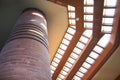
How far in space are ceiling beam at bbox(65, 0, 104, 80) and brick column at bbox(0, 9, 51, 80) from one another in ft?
14.5

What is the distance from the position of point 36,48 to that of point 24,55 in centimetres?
98

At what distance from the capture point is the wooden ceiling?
45.9 feet

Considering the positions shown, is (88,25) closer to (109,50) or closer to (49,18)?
(109,50)

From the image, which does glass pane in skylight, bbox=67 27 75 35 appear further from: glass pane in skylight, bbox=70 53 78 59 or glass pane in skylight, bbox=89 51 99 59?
glass pane in skylight, bbox=70 53 78 59

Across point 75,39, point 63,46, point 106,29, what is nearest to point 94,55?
point 75,39

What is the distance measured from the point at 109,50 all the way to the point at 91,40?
1528 mm

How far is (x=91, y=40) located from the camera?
54.3 feet

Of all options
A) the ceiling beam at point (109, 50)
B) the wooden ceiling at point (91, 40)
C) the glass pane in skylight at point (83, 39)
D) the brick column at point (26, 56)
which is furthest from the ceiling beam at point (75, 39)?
the brick column at point (26, 56)

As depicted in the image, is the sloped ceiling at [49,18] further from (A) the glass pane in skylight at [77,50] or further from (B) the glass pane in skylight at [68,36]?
(A) the glass pane in skylight at [77,50]

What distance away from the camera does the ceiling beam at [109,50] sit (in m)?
14.1

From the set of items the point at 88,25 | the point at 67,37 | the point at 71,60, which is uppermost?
the point at 88,25

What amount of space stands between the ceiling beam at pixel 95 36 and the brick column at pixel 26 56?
442cm

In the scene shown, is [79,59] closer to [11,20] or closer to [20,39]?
[11,20]

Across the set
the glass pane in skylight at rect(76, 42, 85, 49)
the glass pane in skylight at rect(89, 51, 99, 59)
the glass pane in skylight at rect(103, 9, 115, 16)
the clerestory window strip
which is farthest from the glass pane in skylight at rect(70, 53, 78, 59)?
the glass pane in skylight at rect(103, 9, 115, 16)
